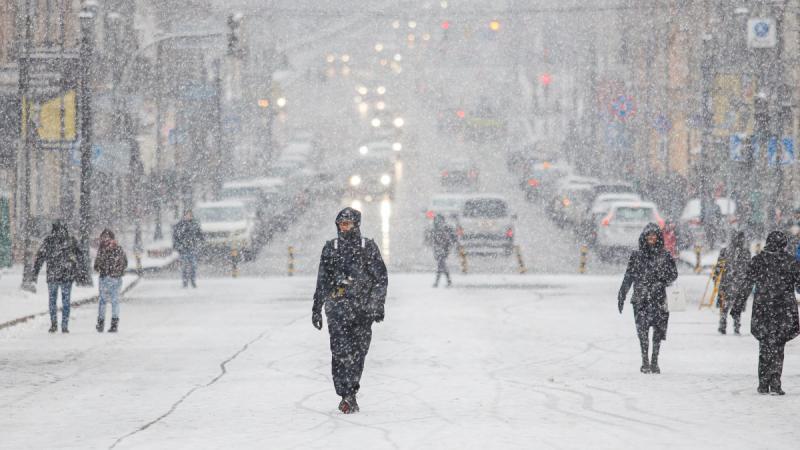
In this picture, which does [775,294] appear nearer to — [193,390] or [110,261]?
[193,390]

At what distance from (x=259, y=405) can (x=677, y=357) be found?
6.40m

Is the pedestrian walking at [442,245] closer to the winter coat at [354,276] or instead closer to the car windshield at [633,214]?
the car windshield at [633,214]

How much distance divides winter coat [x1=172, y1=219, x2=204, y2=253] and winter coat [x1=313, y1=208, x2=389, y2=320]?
20.4 metres

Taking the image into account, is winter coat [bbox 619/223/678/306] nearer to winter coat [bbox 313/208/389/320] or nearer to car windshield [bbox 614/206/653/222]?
winter coat [bbox 313/208/389/320]

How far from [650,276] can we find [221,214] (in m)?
29.8

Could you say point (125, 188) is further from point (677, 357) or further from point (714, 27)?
point (677, 357)

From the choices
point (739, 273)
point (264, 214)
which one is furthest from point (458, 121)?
point (739, 273)

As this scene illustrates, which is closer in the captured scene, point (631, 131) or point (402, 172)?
point (631, 131)

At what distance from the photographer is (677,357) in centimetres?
1842

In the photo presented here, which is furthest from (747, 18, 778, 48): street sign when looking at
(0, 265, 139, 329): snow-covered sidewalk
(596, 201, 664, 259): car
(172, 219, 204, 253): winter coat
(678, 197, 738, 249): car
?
(0, 265, 139, 329): snow-covered sidewalk

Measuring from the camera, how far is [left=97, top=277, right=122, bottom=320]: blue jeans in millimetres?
22422

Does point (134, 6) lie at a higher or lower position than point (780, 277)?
higher

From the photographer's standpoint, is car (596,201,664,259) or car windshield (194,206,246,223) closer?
car (596,201,664,259)

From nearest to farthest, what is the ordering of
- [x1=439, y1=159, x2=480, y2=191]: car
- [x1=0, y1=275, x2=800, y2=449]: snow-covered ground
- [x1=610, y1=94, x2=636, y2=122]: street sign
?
1. [x1=0, y1=275, x2=800, y2=449]: snow-covered ground
2. [x1=610, y1=94, x2=636, y2=122]: street sign
3. [x1=439, y1=159, x2=480, y2=191]: car
